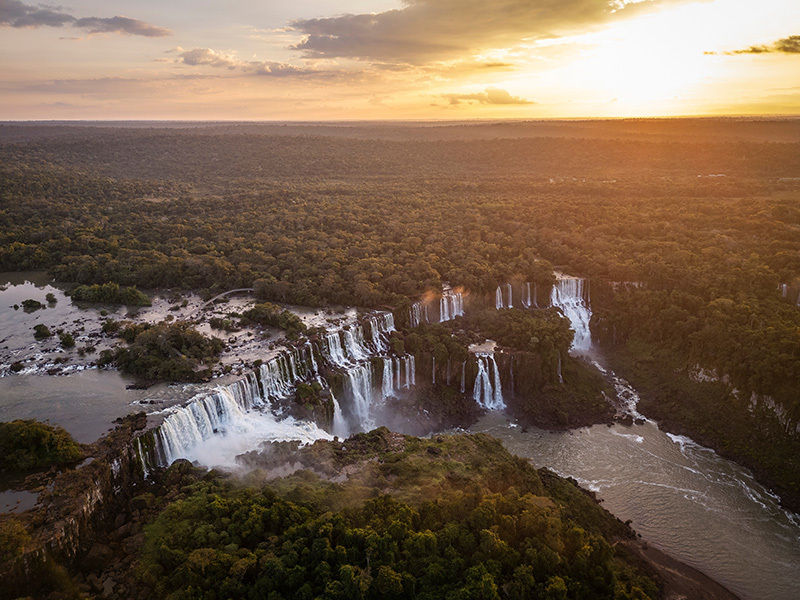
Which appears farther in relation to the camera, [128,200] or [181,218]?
[128,200]

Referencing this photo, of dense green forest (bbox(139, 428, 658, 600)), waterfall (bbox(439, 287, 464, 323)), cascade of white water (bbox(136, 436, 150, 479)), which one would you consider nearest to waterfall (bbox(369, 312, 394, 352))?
waterfall (bbox(439, 287, 464, 323))

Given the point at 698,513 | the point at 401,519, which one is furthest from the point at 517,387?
the point at 401,519

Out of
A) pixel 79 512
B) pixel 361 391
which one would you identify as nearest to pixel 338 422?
pixel 361 391

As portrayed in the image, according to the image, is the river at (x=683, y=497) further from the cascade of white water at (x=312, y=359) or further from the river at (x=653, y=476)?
the cascade of white water at (x=312, y=359)

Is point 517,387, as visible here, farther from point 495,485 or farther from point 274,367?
point 274,367

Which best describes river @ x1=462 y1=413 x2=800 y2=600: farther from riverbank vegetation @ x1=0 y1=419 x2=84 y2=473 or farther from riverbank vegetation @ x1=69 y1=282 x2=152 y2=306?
riverbank vegetation @ x1=69 y1=282 x2=152 y2=306
